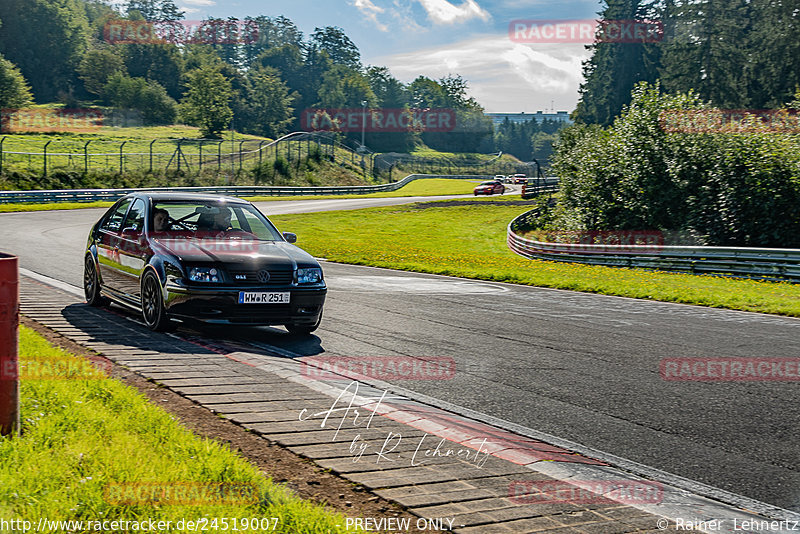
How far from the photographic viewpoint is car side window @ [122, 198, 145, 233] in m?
9.46

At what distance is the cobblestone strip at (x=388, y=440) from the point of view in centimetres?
375

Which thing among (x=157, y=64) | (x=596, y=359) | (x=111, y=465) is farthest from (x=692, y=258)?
(x=157, y=64)

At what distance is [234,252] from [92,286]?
2957 millimetres

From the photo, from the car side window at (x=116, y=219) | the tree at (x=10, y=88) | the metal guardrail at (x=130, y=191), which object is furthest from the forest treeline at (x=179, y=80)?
the car side window at (x=116, y=219)

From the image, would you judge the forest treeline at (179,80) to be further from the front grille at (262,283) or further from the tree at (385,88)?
the front grille at (262,283)

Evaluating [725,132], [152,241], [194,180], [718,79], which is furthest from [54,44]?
[152,241]

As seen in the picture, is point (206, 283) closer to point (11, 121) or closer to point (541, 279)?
point (541, 279)

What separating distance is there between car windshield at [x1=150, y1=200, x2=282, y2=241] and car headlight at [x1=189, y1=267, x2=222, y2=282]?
44.9 inches

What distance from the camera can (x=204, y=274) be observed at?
8172 millimetres

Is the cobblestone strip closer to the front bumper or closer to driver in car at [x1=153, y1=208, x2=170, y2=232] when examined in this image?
the front bumper

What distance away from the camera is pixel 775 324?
1098 cm

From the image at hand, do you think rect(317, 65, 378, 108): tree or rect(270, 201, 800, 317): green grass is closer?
rect(270, 201, 800, 317): green grass

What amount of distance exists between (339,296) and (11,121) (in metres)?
93.3

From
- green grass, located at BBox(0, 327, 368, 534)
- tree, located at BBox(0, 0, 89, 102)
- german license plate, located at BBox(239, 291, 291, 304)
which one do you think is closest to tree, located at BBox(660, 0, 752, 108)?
german license plate, located at BBox(239, 291, 291, 304)
